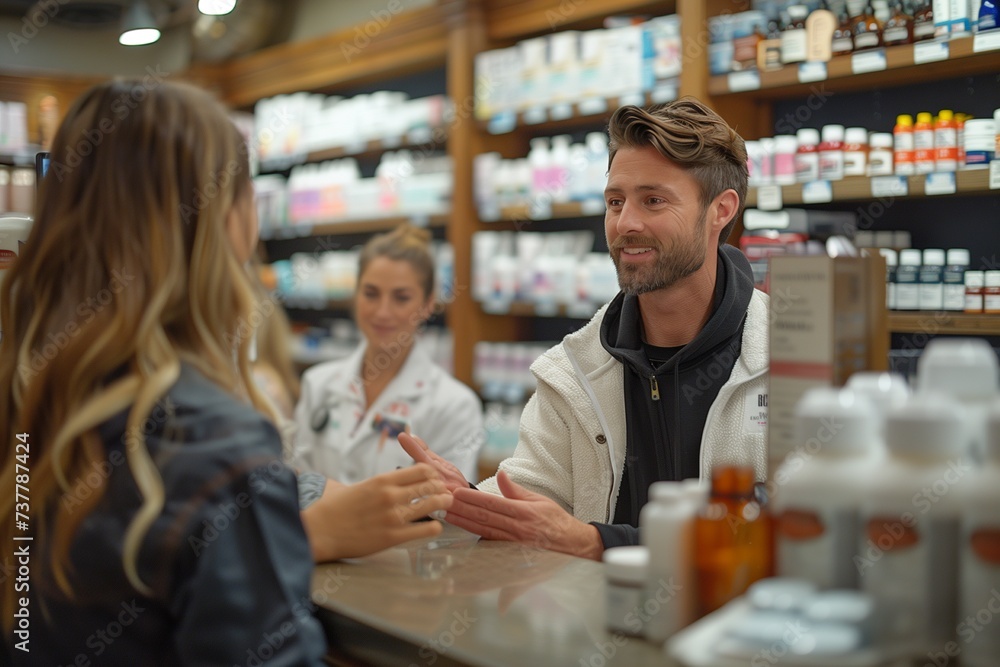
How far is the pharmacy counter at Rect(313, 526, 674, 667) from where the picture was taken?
1.26 meters

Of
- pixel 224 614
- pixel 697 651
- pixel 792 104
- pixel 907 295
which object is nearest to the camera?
pixel 697 651

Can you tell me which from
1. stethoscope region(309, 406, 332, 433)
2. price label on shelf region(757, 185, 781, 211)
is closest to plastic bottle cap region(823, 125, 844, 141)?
price label on shelf region(757, 185, 781, 211)

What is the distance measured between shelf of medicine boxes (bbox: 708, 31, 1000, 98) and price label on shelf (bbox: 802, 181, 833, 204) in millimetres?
373

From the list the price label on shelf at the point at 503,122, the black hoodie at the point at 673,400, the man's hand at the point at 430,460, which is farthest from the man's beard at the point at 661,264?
the price label on shelf at the point at 503,122

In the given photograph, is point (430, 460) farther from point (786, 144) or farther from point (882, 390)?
point (786, 144)

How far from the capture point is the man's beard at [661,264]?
2.48 m

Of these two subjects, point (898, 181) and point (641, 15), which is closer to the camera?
point (898, 181)

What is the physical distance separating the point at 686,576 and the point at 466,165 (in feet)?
13.0

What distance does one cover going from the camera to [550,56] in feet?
14.9

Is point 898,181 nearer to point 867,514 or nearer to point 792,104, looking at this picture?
point 792,104

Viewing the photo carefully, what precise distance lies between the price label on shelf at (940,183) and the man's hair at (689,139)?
3.04 feet

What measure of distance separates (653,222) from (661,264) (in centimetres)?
13

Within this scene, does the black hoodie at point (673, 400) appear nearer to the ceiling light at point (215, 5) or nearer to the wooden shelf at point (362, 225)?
the wooden shelf at point (362, 225)

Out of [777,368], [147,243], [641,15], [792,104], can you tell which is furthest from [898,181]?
[147,243]
